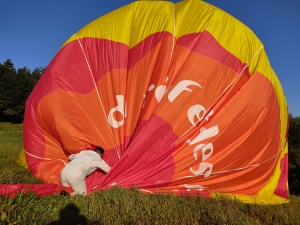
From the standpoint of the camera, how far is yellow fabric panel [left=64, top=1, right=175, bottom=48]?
5043 mm

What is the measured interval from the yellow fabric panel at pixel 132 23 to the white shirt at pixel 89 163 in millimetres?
1983

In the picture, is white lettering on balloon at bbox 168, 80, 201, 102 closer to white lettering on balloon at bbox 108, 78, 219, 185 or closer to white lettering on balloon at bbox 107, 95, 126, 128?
white lettering on balloon at bbox 108, 78, 219, 185

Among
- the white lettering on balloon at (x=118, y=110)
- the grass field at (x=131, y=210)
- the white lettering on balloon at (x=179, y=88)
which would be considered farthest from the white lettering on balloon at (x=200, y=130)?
the grass field at (x=131, y=210)

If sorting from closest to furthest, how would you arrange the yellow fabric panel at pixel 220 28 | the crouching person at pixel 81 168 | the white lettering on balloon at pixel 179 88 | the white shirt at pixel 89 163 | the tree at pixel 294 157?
the crouching person at pixel 81 168, the white shirt at pixel 89 163, the white lettering on balloon at pixel 179 88, the yellow fabric panel at pixel 220 28, the tree at pixel 294 157

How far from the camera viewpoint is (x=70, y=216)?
2.84m

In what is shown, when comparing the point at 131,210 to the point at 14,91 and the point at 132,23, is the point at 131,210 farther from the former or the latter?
the point at 14,91

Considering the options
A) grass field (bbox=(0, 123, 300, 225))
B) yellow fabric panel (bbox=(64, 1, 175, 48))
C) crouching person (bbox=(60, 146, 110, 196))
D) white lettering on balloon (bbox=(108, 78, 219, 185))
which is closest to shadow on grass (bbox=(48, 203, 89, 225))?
grass field (bbox=(0, 123, 300, 225))

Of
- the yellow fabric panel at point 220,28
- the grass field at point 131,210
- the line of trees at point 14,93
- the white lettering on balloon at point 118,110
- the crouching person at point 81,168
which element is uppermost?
the line of trees at point 14,93

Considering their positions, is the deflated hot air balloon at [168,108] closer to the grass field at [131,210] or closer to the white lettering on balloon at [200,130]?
the white lettering on balloon at [200,130]

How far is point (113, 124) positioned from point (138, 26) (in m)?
1.81

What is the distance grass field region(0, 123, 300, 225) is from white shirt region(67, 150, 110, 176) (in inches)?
27.2

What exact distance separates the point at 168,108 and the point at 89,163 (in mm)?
1343

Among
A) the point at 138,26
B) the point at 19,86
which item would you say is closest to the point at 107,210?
the point at 138,26

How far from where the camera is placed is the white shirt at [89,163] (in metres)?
4.17
